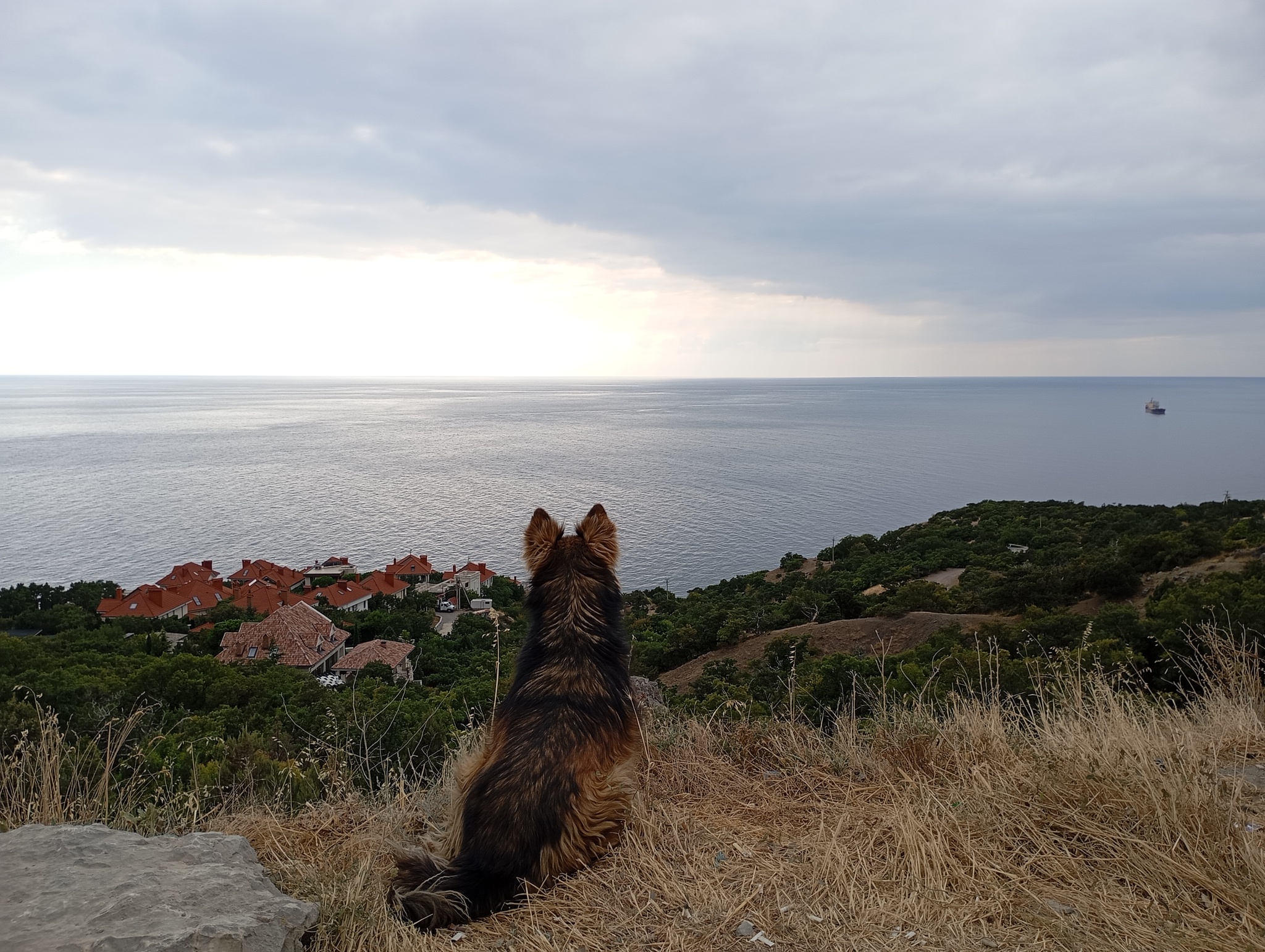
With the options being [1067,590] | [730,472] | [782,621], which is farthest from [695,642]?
[730,472]

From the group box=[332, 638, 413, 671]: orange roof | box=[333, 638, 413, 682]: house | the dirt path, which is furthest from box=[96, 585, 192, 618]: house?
the dirt path

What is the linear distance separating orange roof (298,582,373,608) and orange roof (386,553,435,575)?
3713 millimetres

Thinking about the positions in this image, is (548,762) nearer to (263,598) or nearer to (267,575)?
(263,598)

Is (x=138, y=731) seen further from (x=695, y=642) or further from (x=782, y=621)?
(x=782, y=621)

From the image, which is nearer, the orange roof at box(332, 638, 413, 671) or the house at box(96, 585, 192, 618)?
the orange roof at box(332, 638, 413, 671)

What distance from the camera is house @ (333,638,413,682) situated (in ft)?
88.8

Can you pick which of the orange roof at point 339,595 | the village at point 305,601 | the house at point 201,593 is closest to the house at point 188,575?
the village at point 305,601

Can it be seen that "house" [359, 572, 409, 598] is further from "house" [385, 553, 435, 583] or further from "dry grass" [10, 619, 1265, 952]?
"dry grass" [10, 619, 1265, 952]

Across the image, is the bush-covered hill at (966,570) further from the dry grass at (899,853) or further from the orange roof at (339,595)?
the orange roof at (339,595)

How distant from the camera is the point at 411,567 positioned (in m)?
47.0

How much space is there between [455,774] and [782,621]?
25.5 meters

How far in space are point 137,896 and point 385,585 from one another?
142 feet

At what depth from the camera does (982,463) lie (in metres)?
95.1

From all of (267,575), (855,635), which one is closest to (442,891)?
(855,635)
